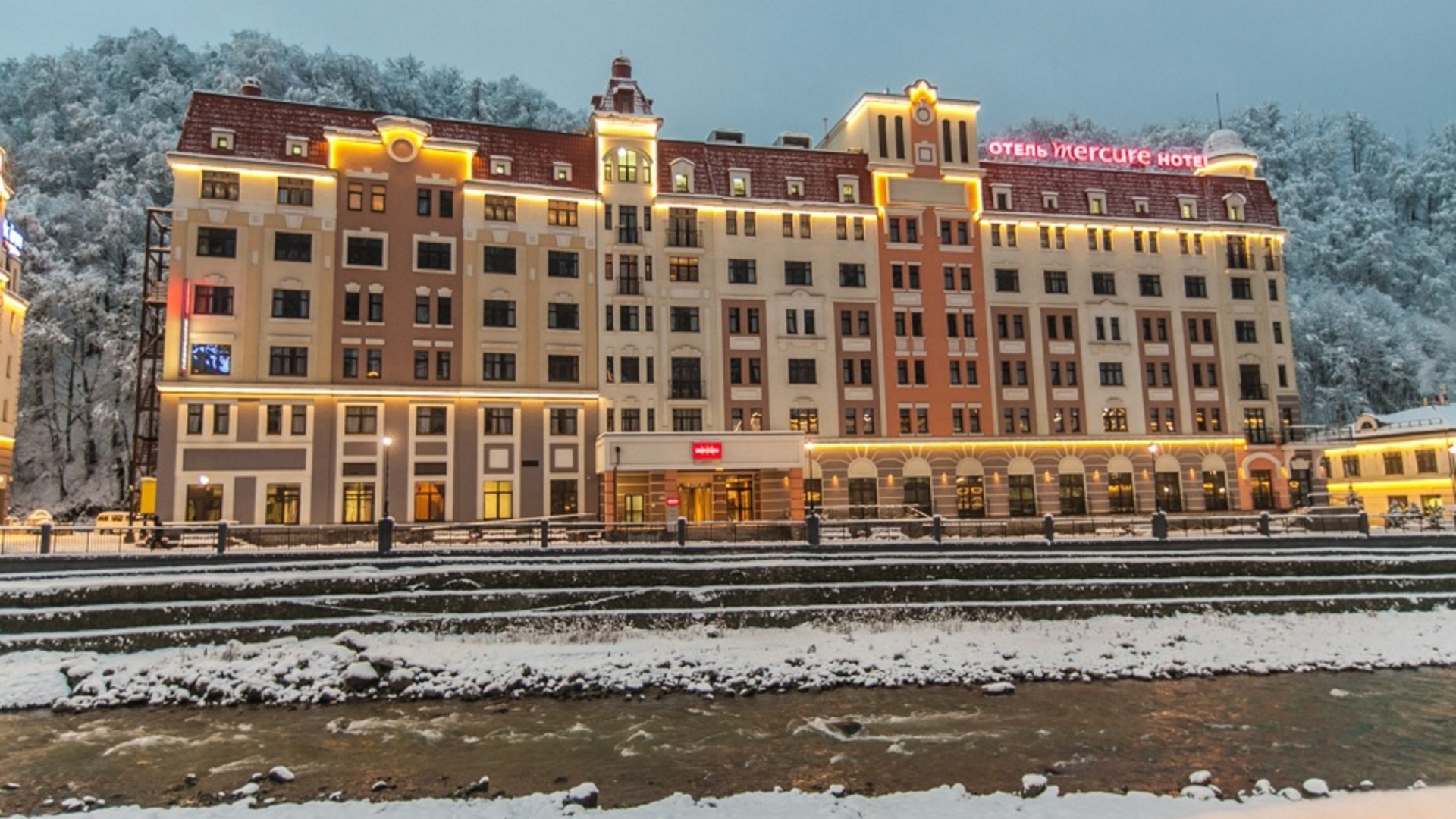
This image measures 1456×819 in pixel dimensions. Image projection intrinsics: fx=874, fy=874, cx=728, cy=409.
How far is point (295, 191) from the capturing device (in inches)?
1858

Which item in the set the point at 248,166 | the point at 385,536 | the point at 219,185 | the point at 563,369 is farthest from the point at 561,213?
the point at 385,536

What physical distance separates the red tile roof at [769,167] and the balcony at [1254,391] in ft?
94.3

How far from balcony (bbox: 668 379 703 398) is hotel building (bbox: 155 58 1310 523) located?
0.14 metres

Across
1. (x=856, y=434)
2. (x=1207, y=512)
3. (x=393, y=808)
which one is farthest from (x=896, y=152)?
(x=393, y=808)

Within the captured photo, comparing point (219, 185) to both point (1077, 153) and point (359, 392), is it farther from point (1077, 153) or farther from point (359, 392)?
point (1077, 153)

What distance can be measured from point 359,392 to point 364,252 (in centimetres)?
792

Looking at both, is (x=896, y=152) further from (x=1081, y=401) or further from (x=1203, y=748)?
(x=1203, y=748)

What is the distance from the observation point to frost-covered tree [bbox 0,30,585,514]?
6122 cm

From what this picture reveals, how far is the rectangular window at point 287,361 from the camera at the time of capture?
45781mm

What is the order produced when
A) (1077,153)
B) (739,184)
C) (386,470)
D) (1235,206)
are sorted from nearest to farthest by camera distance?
1. (386,470)
2. (739,184)
3. (1077,153)
4. (1235,206)

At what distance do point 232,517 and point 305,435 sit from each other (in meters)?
5.29

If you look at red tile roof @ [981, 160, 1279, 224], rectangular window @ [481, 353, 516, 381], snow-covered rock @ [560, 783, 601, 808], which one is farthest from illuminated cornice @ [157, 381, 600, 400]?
snow-covered rock @ [560, 783, 601, 808]

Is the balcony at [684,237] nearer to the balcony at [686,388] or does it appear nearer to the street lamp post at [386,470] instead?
the balcony at [686,388]

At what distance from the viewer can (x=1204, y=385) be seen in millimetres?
59000
